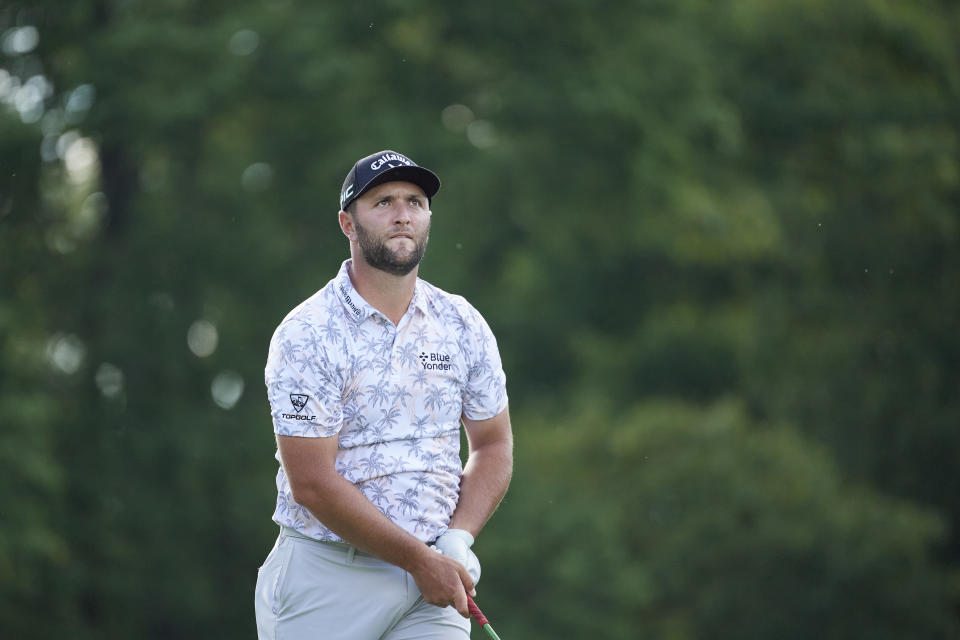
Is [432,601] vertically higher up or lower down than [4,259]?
lower down

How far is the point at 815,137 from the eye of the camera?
1869 centimetres

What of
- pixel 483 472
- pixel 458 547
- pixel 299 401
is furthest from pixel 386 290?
pixel 458 547

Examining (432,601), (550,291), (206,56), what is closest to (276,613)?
(432,601)

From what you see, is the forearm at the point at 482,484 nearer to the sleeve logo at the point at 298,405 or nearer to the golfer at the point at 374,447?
the golfer at the point at 374,447

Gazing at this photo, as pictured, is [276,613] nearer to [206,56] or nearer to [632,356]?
[206,56]

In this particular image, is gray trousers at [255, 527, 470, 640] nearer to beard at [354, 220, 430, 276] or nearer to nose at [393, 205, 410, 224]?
beard at [354, 220, 430, 276]

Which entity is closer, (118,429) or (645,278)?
(118,429)

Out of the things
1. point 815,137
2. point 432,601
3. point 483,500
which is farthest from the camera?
point 815,137

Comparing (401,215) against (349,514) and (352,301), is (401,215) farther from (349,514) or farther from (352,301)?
(349,514)

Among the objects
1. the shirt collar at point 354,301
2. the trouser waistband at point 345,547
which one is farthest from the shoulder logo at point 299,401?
the trouser waistband at point 345,547

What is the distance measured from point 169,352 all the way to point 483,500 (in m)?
11.6

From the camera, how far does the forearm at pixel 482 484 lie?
3.57m

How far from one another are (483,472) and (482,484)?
4cm

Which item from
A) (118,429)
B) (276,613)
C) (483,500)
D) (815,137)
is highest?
(815,137)
